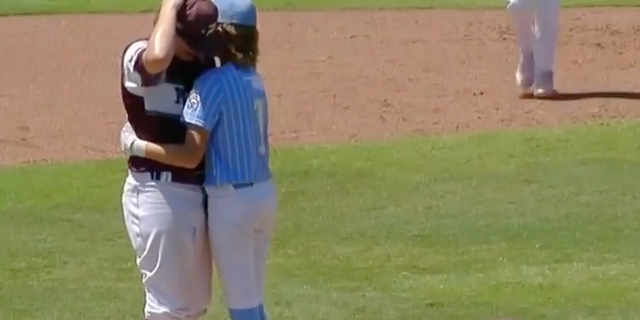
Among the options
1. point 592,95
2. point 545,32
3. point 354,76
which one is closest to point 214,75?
point 545,32

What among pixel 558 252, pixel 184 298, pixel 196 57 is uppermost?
pixel 196 57

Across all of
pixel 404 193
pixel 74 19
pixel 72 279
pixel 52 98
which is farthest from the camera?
pixel 74 19

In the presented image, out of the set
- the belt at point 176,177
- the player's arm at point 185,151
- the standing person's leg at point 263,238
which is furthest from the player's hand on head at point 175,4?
the standing person's leg at point 263,238

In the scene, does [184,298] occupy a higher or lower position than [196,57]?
lower

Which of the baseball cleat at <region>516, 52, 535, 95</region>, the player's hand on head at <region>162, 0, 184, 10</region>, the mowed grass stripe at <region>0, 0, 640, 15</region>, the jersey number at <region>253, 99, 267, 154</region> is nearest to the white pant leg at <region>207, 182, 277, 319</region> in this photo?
the jersey number at <region>253, 99, 267, 154</region>

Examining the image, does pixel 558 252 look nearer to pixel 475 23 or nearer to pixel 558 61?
pixel 558 61

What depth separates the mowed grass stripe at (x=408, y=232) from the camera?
22.5 feet

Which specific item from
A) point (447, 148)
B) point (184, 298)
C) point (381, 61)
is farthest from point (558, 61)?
point (184, 298)

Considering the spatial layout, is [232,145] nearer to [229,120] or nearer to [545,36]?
[229,120]

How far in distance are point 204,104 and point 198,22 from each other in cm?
25

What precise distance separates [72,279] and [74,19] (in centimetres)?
997

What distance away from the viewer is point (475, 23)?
52.0ft

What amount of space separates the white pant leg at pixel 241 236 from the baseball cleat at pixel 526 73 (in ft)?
23.1

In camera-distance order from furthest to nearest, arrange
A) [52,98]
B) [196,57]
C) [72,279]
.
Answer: [52,98]
[72,279]
[196,57]
